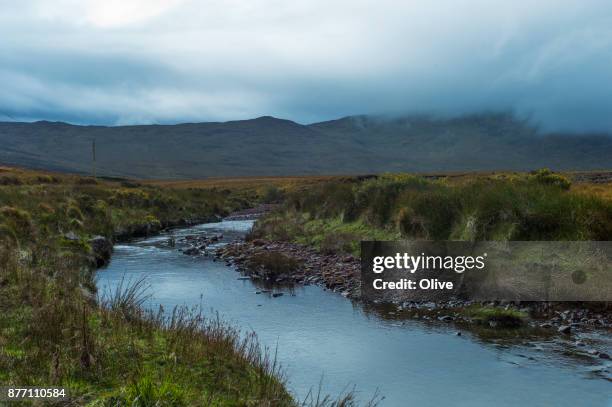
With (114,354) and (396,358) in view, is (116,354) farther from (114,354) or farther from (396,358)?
(396,358)

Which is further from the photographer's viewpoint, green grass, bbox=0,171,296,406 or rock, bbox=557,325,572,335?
rock, bbox=557,325,572,335

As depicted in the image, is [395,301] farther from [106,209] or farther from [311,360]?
[106,209]

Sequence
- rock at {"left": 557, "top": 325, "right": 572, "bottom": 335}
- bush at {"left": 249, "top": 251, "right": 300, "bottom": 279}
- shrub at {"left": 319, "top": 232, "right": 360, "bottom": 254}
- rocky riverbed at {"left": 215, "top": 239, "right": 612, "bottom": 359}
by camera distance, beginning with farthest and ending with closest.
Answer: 1. shrub at {"left": 319, "top": 232, "right": 360, "bottom": 254}
2. bush at {"left": 249, "top": 251, "right": 300, "bottom": 279}
3. rocky riverbed at {"left": 215, "top": 239, "right": 612, "bottom": 359}
4. rock at {"left": 557, "top": 325, "right": 572, "bottom": 335}

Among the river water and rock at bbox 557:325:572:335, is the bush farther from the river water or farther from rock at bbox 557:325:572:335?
rock at bbox 557:325:572:335

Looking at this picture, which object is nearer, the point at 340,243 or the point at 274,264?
the point at 274,264

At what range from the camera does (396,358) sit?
11805 mm

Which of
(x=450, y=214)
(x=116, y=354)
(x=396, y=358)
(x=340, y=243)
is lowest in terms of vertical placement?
(x=396, y=358)

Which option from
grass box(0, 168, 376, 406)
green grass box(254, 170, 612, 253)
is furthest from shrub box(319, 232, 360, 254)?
grass box(0, 168, 376, 406)

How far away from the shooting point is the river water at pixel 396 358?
9.86 m

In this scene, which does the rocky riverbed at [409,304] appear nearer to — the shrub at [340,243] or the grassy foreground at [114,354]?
the shrub at [340,243]

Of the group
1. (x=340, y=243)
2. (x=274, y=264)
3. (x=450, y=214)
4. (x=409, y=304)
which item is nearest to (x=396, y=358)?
(x=409, y=304)

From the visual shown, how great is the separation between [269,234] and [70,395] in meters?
25.2

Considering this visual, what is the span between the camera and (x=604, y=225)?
1531 cm

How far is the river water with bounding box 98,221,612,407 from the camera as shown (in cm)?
986
